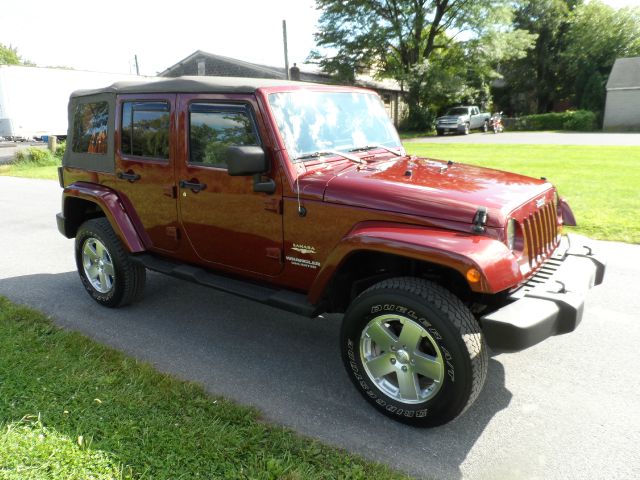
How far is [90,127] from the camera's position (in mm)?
4852

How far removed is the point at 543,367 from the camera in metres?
3.63

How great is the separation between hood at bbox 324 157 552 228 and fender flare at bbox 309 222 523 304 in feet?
0.38

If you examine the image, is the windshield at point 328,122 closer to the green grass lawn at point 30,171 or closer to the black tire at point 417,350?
the black tire at point 417,350

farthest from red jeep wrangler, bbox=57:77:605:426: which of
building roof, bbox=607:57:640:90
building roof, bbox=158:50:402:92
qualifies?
building roof, bbox=607:57:640:90

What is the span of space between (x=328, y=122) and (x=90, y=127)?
8.20 feet

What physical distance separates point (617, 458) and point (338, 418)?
1.52m

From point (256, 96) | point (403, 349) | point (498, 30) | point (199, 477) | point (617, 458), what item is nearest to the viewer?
point (199, 477)

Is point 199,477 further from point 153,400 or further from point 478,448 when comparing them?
point 478,448

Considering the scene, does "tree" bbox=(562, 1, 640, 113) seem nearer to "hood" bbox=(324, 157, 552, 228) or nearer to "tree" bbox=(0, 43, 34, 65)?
"hood" bbox=(324, 157, 552, 228)

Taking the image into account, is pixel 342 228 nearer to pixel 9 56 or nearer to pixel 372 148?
pixel 372 148

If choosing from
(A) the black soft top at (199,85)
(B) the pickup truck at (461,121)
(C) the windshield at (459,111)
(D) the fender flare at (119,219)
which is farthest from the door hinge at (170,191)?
A: (C) the windshield at (459,111)

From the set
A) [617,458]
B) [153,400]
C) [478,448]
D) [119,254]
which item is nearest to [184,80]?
[119,254]

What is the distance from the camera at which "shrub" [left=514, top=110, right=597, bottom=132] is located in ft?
112

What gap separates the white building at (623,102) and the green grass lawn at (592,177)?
769 inches
